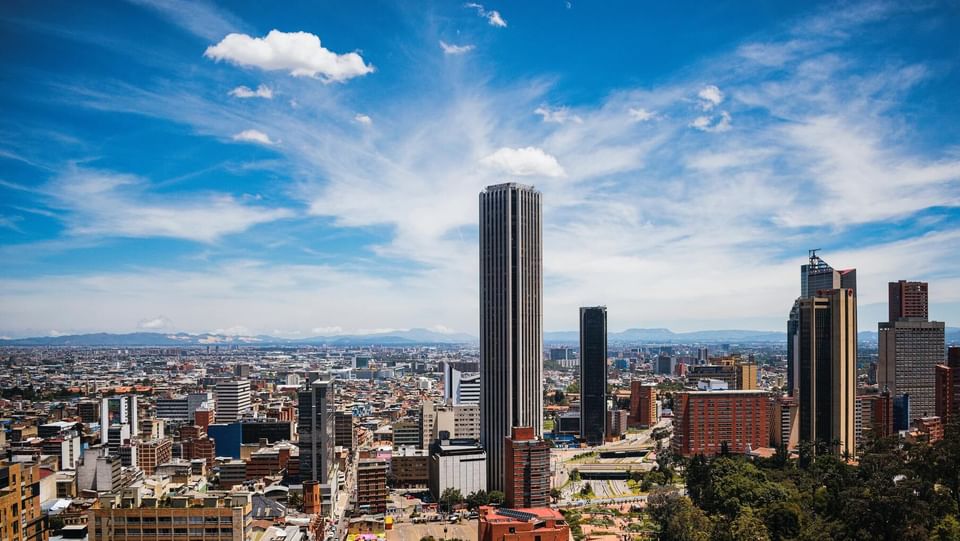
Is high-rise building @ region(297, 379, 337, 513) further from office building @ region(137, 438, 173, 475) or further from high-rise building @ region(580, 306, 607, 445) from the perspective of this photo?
high-rise building @ region(580, 306, 607, 445)

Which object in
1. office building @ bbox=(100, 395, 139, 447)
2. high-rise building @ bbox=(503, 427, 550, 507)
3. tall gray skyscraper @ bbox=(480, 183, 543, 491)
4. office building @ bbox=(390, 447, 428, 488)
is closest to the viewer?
high-rise building @ bbox=(503, 427, 550, 507)

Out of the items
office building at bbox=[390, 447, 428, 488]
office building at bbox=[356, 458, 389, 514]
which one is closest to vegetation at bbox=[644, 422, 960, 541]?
A: office building at bbox=[356, 458, 389, 514]

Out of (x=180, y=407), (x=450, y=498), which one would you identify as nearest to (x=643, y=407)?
(x=450, y=498)

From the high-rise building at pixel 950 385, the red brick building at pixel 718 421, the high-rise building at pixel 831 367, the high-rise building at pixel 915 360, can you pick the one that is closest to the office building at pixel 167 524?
the high-rise building at pixel 831 367

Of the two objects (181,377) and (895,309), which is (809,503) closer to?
(895,309)

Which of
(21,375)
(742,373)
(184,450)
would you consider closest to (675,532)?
(21,375)

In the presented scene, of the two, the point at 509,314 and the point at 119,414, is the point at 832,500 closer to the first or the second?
the point at 509,314

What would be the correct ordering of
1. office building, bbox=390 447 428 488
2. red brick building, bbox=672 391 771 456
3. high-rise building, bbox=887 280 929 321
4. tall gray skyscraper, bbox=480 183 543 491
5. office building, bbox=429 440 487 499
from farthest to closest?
1. high-rise building, bbox=887 280 929 321
2. red brick building, bbox=672 391 771 456
3. office building, bbox=390 447 428 488
4. tall gray skyscraper, bbox=480 183 543 491
5. office building, bbox=429 440 487 499
